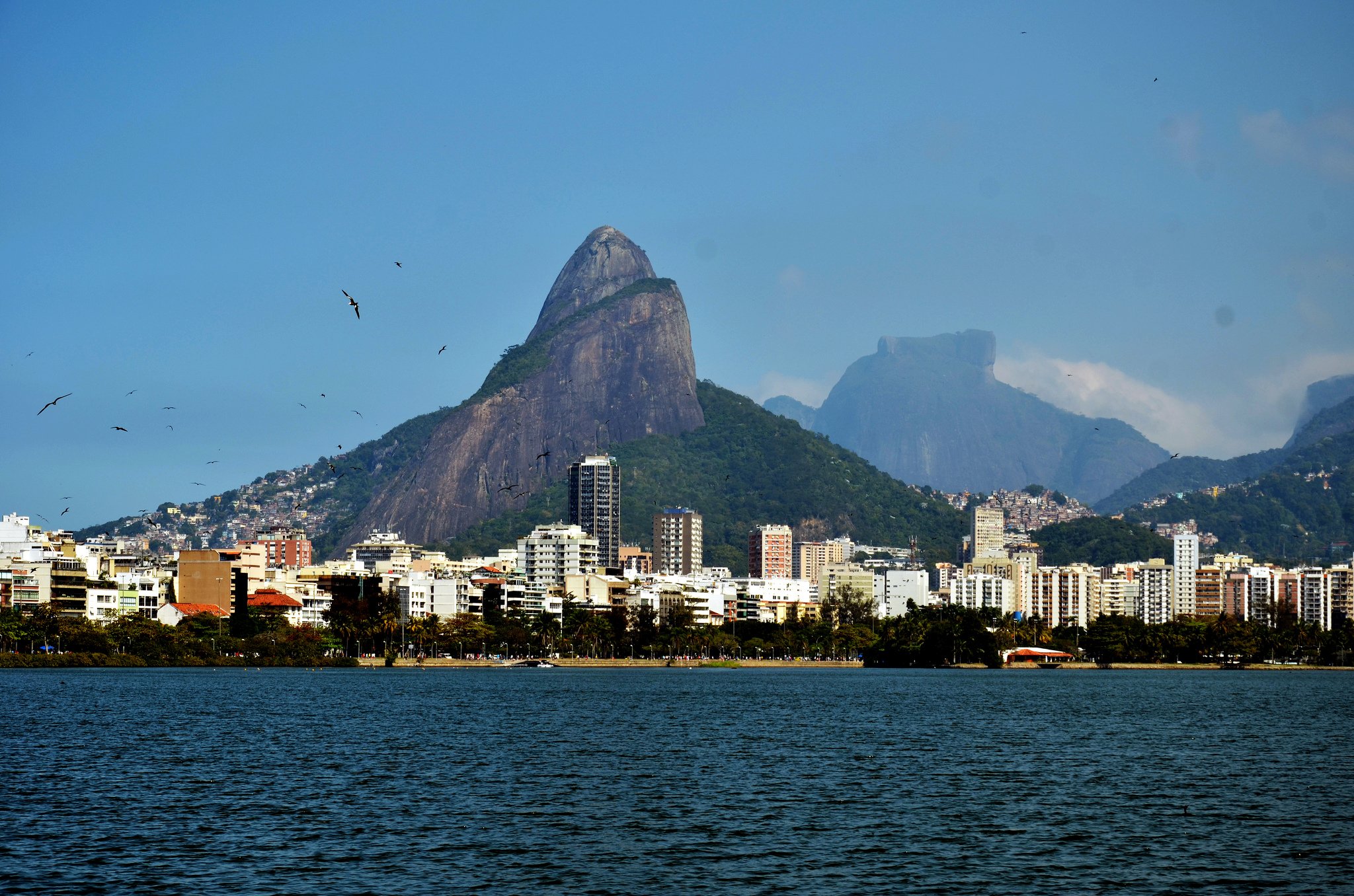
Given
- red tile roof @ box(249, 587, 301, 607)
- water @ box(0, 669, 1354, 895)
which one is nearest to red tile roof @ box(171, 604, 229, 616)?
red tile roof @ box(249, 587, 301, 607)

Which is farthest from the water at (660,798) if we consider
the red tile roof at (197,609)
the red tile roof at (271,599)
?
the red tile roof at (271,599)

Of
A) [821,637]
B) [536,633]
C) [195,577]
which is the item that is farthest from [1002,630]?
[195,577]

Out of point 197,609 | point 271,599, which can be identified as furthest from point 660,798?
point 271,599

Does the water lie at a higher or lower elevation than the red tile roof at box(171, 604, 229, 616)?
higher

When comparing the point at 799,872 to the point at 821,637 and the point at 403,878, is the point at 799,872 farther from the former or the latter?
the point at 821,637

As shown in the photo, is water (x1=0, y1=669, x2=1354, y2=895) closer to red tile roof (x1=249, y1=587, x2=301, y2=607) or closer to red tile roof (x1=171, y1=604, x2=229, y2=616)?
red tile roof (x1=171, y1=604, x2=229, y2=616)
